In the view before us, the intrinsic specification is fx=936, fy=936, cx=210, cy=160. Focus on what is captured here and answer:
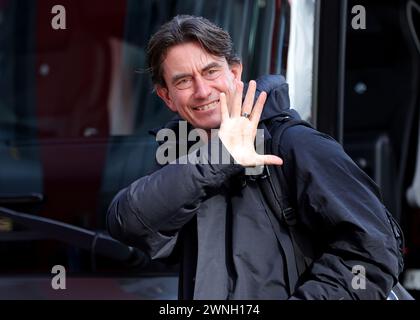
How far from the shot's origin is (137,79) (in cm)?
325

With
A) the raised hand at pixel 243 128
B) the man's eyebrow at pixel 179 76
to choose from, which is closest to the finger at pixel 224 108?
the raised hand at pixel 243 128

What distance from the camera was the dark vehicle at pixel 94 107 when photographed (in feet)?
9.00

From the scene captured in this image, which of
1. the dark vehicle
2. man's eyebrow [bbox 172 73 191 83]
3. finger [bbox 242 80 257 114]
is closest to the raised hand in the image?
finger [bbox 242 80 257 114]

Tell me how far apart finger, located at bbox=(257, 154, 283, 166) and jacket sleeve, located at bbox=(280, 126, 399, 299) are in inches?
1.4

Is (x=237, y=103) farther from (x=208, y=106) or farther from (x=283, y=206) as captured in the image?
(x=283, y=206)

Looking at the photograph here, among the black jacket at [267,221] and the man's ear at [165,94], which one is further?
the man's ear at [165,94]

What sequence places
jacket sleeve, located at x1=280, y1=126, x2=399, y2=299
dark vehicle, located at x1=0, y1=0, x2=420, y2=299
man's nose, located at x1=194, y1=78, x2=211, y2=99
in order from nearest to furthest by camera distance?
jacket sleeve, located at x1=280, y1=126, x2=399, y2=299 → man's nose, located at x1=194, y1=78, x2=211, y2=99 → dark vehicle, located at x1=0, y1=0, x2=420, y2=299

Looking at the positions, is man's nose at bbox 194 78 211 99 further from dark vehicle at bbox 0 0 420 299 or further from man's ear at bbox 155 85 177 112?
dark vehicle at bbox 0 0 420 299

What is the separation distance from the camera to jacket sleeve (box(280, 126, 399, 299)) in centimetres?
164

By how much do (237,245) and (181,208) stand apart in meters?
0.12

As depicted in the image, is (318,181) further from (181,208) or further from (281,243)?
(181,208)

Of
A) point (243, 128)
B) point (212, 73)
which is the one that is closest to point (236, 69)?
point (212, 73)

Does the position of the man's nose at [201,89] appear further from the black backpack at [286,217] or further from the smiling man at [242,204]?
the black backpack at [286,217]
